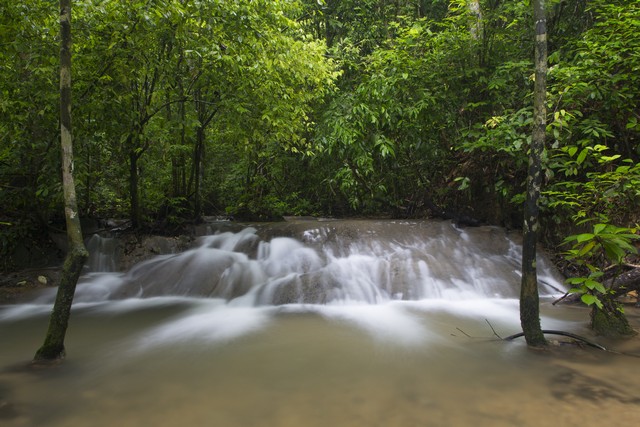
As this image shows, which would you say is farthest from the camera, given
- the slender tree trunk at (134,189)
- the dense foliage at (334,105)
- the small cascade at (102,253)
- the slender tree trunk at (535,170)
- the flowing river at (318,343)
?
the small cascade at (102,253)

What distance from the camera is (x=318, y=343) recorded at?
4.07 metres

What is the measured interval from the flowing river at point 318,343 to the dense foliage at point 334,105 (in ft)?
4.67

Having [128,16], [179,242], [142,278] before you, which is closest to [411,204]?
[179,242]

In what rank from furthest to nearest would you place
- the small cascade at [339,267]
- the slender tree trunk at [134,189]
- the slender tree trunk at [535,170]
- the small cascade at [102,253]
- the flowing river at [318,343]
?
the small cascade at [102,253] → the slender tree trunk at [134,189] → the small cascade at [339,267] → the slender tree trunk at [535,170] → the flowing river at [318,343]

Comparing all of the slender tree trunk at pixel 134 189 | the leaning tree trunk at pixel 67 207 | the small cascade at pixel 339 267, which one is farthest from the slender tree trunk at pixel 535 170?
the slender tree trunk at pixel 134 189

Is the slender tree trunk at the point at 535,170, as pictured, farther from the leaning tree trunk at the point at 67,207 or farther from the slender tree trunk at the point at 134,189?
the slender tree trunk at the point at 134,189

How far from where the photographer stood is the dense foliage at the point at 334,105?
5207 mm

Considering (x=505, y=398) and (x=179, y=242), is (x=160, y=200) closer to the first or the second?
(x=179, y=242)

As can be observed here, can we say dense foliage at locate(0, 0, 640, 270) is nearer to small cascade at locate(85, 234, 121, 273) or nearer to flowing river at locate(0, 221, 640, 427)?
small cascade at locate(85, 234, 121, 273)

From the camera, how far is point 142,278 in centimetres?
675

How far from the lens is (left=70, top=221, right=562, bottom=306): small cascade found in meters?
6.11

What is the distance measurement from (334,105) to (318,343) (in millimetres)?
5940

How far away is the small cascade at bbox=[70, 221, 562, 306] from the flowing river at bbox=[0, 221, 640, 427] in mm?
32

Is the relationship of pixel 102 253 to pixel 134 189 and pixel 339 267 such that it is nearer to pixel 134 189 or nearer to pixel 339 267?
pixel 134 189
